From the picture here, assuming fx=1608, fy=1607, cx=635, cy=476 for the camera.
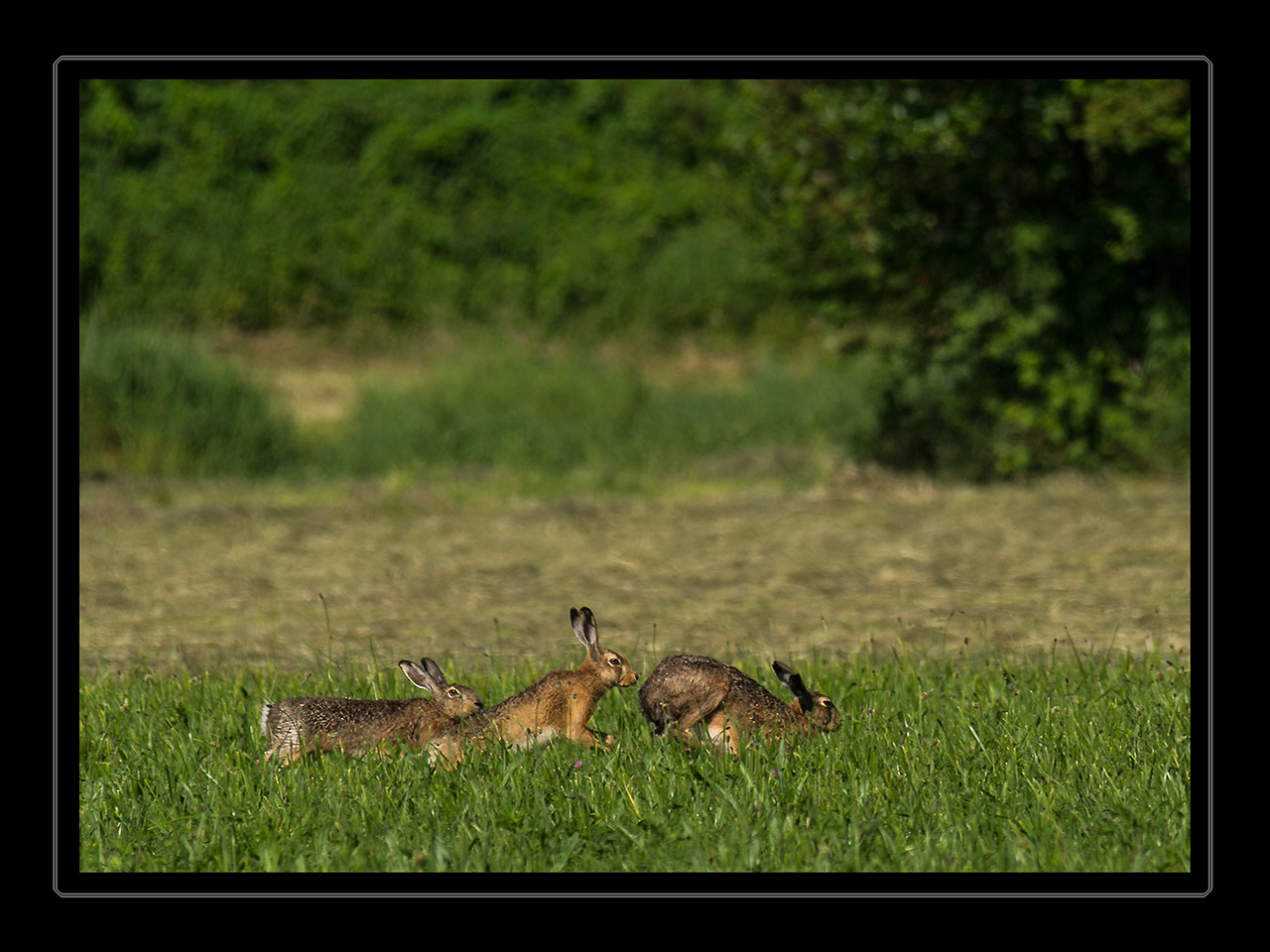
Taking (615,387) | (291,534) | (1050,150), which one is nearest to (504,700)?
(291,534)

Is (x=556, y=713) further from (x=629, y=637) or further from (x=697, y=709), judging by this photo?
(x=629, y=637)

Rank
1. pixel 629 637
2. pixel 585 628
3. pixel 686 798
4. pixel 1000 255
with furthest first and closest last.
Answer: pixel 1000 255 < pixel 629 637 < pixel 585 628 < pixel 686 798

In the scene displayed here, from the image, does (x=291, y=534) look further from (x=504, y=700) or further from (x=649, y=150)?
(x=649, y=150)

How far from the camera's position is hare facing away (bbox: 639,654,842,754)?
185 inches

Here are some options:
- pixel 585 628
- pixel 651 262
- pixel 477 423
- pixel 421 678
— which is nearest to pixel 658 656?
pixel 421 678

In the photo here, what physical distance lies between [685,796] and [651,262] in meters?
16.6

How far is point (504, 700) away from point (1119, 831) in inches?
76.7

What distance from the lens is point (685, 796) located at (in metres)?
4.35

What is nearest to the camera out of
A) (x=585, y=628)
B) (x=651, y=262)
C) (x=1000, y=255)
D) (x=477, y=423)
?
(x=585, y=628)

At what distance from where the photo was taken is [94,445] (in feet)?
45.2

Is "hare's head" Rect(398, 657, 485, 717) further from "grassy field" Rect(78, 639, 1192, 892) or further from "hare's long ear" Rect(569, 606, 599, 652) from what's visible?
"hare's long ear" Rect(569, 606, 599, 652)

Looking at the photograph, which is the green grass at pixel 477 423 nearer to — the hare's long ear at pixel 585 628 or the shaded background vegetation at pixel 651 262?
the shaded background vegetation at pixel 651 262

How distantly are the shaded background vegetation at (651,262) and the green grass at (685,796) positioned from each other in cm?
685

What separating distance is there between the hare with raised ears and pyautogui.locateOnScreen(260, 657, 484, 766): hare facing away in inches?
3.1
